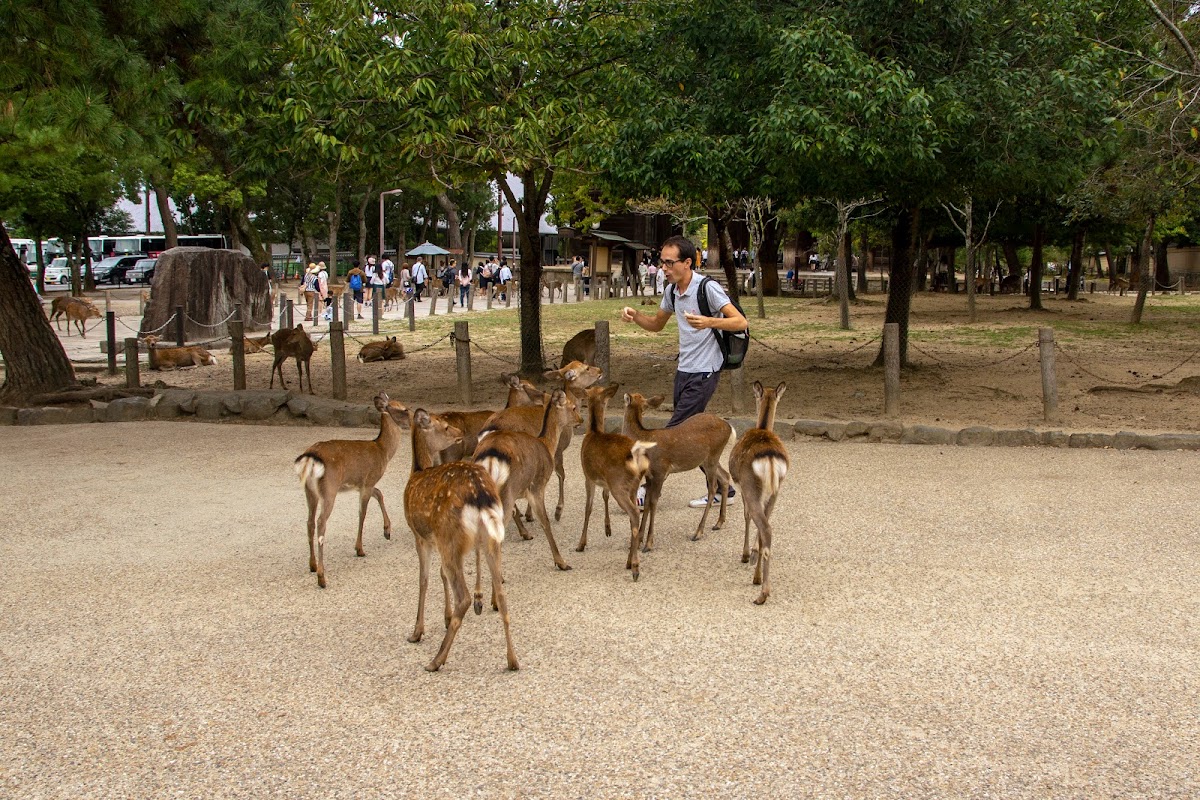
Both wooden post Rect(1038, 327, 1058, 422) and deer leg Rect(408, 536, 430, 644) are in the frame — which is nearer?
deer leg Rect(408, 536, 430, 644)

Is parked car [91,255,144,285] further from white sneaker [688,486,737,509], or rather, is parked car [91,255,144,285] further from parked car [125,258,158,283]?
white sneaker [688,486,737,509]

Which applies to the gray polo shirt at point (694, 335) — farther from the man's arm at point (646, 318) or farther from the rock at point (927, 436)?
the rock at point (927, 436)

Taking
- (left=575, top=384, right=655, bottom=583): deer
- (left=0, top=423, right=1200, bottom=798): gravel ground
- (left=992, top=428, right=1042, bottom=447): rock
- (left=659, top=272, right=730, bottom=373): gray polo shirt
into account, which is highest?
(left=659, top=272, right=730, bottom=373): gray polo shirt

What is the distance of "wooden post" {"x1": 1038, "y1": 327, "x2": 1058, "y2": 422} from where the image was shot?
1101cm

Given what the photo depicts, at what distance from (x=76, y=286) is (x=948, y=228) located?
27.0m

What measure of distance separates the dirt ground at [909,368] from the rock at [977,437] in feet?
2.05

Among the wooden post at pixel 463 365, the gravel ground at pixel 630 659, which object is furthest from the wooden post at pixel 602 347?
the gravel ground at pixel 630 659

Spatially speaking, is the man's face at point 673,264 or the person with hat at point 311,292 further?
the person with hat at point 311,292

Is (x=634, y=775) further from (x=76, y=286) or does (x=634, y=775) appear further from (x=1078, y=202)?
(x=76, y=286)

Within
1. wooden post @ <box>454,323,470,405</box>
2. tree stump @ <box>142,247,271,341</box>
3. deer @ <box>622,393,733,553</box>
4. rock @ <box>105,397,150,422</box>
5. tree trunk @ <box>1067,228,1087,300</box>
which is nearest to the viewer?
deer @ <box>622,393,733,553</box>

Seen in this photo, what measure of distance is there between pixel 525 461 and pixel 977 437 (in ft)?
18.4

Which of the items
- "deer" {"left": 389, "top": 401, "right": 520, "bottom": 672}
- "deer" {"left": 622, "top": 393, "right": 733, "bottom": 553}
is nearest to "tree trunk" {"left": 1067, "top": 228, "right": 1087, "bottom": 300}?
"deer" {"left": 622, "top": 393, "right": 733, "bottom": 553}

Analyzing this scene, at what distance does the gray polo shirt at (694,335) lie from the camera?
7215 millimetres

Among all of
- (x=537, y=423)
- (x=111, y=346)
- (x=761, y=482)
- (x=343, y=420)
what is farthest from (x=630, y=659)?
(x=111, y=346)
